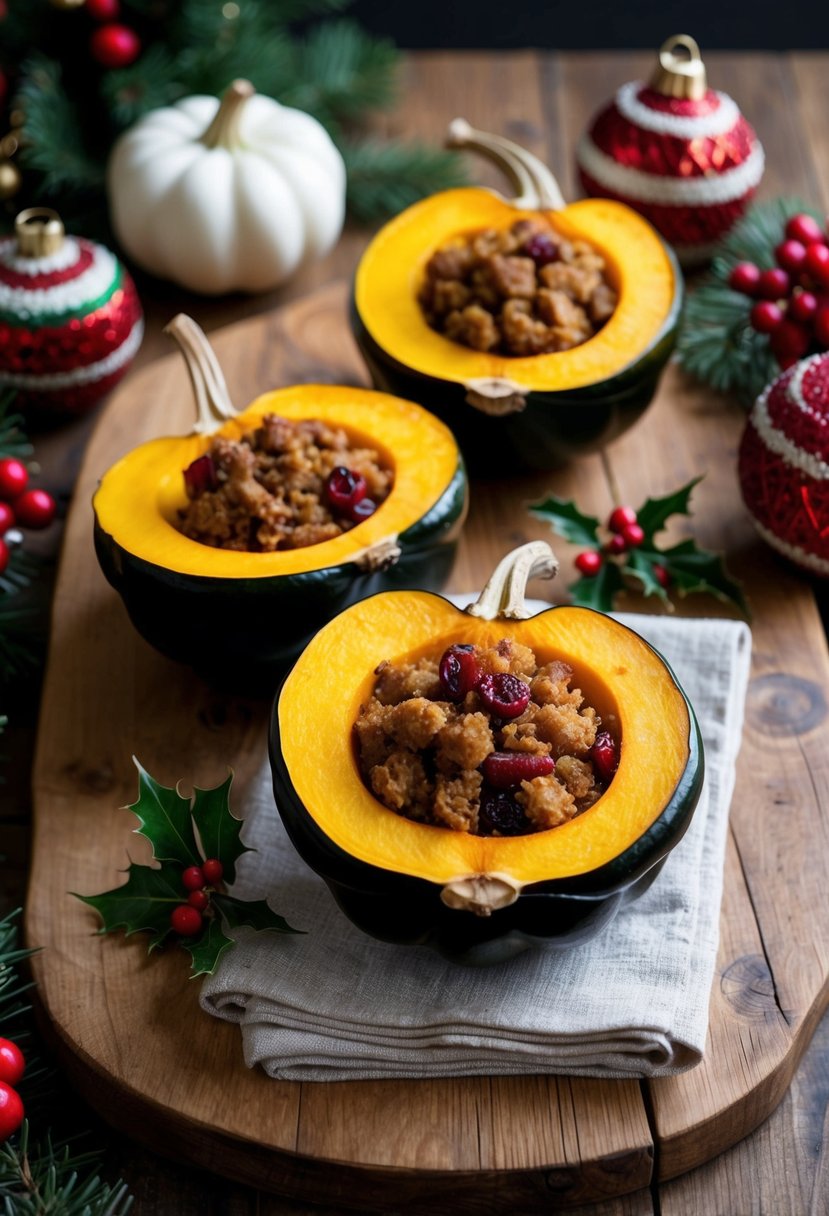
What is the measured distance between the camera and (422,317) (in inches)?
104

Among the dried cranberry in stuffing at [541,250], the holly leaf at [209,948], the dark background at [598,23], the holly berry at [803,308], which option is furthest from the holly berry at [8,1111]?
the dark background at [598,23]

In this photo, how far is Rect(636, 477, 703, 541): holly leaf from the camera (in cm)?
257

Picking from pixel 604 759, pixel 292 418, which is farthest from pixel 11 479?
pixel 604 759

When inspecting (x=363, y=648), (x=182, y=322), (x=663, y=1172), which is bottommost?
(x=663, y=1172)

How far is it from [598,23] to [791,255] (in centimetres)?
234

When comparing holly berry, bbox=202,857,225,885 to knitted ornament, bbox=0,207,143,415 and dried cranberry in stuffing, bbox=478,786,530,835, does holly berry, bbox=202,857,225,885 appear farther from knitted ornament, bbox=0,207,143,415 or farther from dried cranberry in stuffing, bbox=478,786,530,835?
knitted ornament, bbox=0,207,143,415

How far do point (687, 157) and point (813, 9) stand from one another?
2114 mm

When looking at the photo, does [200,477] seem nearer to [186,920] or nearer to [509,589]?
[509,589]

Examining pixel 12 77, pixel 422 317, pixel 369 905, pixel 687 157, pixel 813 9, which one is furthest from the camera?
pixel 813 9

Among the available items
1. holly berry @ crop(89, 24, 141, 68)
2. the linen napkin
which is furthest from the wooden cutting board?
holly berry @ crop(89, 24, 141, 68)

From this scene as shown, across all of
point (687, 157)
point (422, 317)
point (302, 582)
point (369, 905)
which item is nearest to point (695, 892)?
point (369, 905)

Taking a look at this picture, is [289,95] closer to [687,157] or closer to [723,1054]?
[687,157]

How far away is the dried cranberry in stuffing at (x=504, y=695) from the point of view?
184 centimetres

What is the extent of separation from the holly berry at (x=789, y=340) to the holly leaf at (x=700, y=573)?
0.62 metres
